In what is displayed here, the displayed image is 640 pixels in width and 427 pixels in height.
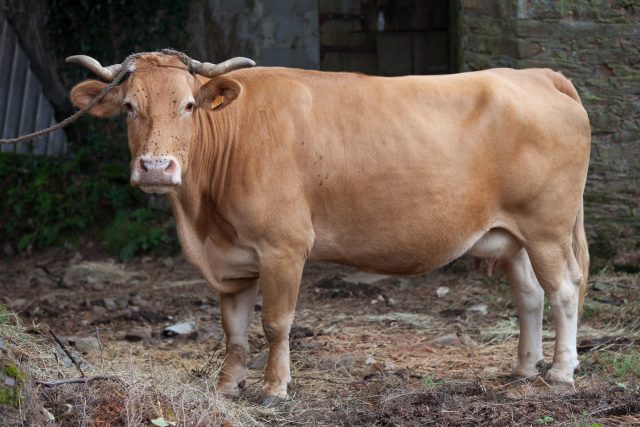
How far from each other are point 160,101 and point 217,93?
0.37 m

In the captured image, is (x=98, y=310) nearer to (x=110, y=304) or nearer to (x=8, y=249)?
(x=110, y=304)

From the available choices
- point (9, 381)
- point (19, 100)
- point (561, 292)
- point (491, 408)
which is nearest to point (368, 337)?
point (561, 292)

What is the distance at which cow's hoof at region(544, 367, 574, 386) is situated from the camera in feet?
22.8

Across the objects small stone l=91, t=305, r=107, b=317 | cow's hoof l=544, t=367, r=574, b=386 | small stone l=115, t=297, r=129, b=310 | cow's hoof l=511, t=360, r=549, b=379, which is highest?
cow's hoof l=544, t=367, r=574, b=386

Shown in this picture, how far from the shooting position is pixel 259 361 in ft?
25.1

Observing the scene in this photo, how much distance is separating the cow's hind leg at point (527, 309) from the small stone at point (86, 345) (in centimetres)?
307

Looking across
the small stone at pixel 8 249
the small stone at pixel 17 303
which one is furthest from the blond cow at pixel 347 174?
the small stone at pixel 8 249

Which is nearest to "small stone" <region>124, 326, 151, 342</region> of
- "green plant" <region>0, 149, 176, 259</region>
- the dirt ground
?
the dirt ground

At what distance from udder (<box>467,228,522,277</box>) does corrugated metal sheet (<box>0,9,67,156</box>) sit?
25.8 feet

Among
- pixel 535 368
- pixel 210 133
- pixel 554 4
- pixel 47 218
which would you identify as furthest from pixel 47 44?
pixel 535 368

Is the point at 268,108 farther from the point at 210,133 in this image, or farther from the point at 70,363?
the point at 70,363

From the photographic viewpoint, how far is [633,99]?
9.82 m

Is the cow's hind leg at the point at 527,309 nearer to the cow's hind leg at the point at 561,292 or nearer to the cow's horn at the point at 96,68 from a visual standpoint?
the cow's hind leg at the point at 561,292

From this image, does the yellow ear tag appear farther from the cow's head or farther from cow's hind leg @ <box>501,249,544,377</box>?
cow's hind leg @ <box>501,249,544,377</box>
